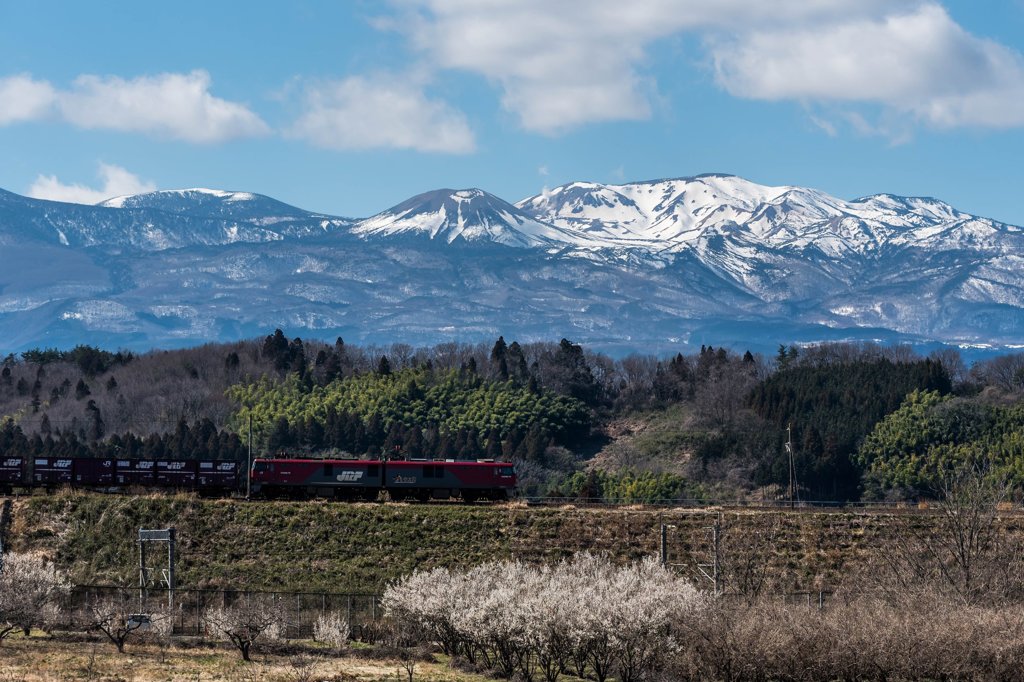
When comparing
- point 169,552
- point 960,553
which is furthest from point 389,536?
point 960,553

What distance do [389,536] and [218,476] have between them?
15587 millimetres

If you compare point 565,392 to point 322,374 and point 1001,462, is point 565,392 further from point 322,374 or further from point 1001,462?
point 1001,462

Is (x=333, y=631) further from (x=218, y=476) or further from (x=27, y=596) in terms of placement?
(x=218, y=476)

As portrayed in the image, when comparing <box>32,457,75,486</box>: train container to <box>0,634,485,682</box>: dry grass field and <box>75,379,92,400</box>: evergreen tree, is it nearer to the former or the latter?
<box>0,634,485,682</box>: dry grass field

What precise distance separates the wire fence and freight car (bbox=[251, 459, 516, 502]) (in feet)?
61.4

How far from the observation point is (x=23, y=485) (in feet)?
303

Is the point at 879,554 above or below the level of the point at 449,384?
below

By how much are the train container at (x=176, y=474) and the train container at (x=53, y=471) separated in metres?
5.51

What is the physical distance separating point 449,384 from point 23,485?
7269cm

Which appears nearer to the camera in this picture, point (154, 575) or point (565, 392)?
point (154, 575)

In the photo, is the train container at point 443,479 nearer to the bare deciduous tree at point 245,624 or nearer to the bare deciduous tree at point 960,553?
the bare deciduous tree at point 960,553

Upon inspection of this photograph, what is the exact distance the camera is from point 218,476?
9425 centimetres

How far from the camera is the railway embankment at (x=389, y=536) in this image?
79688 millimetres

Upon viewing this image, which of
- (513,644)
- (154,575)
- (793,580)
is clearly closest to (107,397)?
(154,575)
